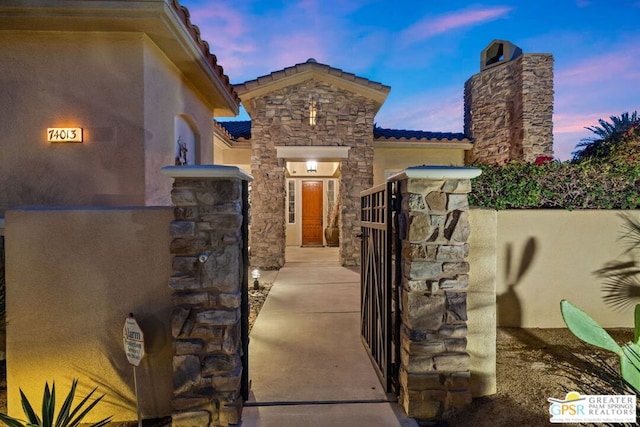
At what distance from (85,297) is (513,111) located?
42.6ft

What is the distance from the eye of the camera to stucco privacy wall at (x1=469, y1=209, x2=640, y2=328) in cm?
409

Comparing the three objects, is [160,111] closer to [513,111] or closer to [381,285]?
[381,285]

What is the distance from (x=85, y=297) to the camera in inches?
96.6

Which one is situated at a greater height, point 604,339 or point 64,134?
point 64,134

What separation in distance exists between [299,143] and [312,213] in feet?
15.9

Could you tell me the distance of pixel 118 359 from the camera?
2506 millimetres

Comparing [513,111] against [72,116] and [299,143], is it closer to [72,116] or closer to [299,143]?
[299,143]

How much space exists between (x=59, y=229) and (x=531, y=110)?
12.8 meters

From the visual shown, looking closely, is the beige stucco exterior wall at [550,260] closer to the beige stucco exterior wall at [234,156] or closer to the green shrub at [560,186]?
the green shrub at [560,186]

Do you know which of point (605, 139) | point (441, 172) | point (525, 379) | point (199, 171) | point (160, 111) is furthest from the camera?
point (605, 139)

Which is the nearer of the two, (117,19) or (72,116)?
(117,19)

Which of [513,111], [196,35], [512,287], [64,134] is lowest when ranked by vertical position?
[512,287]

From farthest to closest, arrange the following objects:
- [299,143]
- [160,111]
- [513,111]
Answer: [513,111] → [299,143] → [160,111]

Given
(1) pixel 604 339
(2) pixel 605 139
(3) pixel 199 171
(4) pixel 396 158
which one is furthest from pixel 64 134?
Result: (2) pixel 605 139
